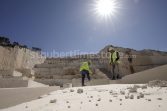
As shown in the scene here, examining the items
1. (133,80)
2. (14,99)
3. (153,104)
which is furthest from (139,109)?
(133,80)

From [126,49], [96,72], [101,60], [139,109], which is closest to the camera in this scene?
[139,109]

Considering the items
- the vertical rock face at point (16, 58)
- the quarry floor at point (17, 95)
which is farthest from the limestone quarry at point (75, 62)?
the quarry floor at point (17, 95)

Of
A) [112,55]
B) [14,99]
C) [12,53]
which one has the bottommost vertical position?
[14,99]

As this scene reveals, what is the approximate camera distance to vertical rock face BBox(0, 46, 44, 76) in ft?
72.0

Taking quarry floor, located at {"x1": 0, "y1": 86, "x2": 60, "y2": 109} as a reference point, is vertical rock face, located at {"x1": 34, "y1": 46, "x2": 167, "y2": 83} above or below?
above

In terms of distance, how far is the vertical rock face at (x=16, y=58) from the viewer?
21.9 meters

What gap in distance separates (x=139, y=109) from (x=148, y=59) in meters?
18.5

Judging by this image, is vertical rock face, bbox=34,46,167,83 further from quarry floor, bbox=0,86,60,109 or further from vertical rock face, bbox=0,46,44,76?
quarry floor, bbox=0,86,60,109

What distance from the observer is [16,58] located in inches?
952

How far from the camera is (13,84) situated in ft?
31.8

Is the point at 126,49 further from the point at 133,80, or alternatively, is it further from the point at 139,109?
the point at 139,109

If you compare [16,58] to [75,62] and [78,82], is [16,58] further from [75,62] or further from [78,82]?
[78,82]

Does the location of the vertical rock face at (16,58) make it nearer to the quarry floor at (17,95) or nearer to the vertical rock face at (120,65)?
the vertical rock face at (120,65)

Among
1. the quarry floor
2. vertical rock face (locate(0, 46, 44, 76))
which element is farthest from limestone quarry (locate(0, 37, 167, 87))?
the quarry floor
